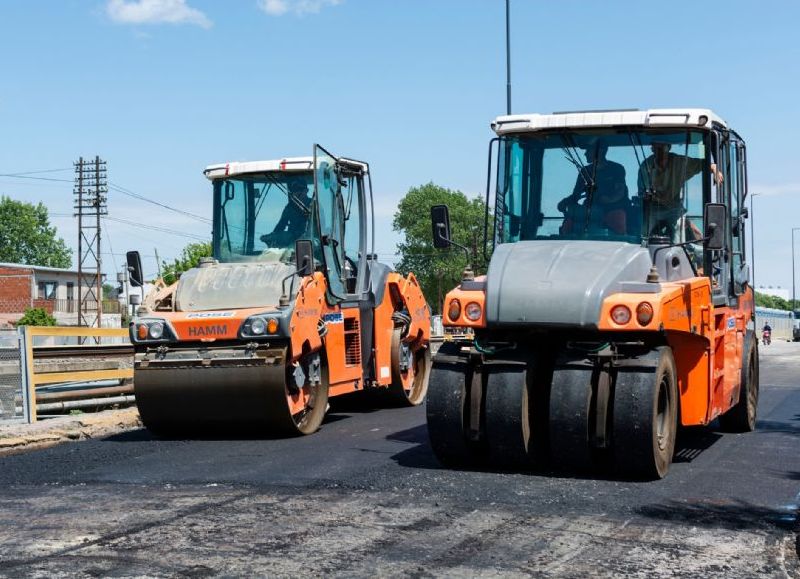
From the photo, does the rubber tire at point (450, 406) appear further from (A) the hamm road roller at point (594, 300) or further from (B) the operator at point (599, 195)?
(B) the operator at point (599, 195)

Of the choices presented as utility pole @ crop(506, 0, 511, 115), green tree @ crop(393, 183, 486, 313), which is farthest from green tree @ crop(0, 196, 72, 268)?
utility pole @ crop(506, 0, 511, 115)

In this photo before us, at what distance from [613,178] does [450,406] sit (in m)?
2.51

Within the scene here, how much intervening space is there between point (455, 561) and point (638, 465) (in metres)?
2.85

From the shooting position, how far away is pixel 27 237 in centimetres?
11100

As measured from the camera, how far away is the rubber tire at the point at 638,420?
8328mm

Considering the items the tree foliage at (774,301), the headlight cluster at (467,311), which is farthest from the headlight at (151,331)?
the tree foliage at (774,301)

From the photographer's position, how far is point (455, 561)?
5977 mm

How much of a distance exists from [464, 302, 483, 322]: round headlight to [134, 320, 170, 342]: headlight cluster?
3.73 m

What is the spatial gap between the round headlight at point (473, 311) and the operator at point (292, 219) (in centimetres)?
444

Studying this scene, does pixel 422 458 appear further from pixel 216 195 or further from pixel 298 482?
pixel 216 195

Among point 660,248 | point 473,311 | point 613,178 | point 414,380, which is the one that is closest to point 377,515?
point 473,311

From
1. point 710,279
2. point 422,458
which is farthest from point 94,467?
point 710,279

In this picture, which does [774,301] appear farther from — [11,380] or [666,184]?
[666,184]

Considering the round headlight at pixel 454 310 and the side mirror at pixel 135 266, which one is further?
the side mirror at pixel 135 266
